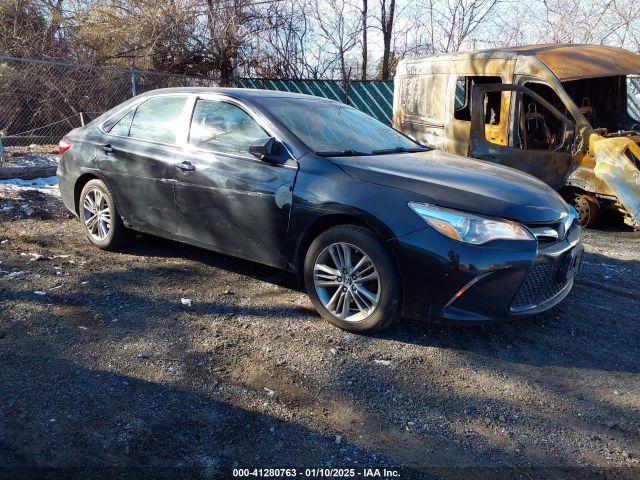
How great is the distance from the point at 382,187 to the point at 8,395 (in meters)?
2.44

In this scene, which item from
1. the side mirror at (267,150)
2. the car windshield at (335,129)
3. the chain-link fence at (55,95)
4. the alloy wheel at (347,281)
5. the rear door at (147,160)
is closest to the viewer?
the alloy wheel at (347,281)

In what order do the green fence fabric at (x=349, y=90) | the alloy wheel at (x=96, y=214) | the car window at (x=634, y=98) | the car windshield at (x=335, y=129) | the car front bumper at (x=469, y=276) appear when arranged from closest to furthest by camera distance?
the car front bumper at (x=469, y=276) → the car windshield at (x=335, y=129) → the alloy wheel at (x=96, y=214) → the car window at (x=634, y=98) → the green fence fabric at (x=349, y=90)

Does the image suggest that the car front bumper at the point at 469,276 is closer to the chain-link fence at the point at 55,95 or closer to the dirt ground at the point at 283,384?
the dirt ground at the point at 283,384

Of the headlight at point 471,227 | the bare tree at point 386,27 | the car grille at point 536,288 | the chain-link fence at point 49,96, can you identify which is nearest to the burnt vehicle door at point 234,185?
the headlight at point 471,227

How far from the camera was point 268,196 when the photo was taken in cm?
397

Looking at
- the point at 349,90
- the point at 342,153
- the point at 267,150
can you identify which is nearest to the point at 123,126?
the point at 267,150

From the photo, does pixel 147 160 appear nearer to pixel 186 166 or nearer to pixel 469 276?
pixel 186 166

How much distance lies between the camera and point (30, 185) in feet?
26.7

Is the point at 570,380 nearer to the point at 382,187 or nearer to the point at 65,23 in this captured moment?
the point at 382,187

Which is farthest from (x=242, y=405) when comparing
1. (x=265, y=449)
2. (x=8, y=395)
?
(x=8, y=395)

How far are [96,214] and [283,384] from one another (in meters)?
3.16

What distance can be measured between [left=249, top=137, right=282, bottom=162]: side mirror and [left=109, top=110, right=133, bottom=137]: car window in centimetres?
174

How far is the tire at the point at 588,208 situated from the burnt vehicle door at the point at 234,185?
4.50 meters

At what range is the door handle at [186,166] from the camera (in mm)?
4383
